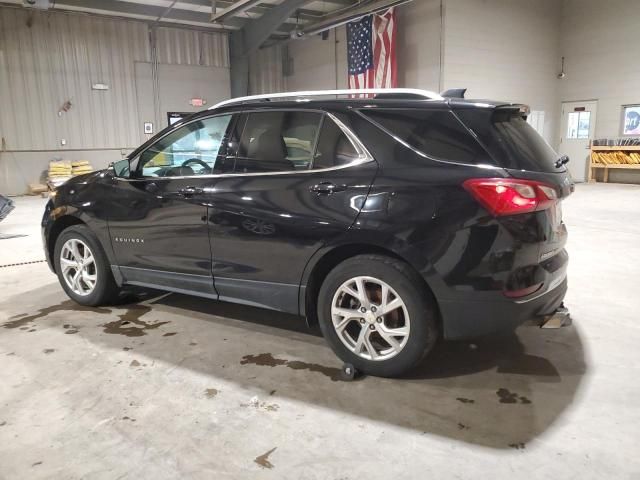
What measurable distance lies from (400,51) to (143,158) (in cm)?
993

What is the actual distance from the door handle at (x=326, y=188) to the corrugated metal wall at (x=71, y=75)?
12.2m

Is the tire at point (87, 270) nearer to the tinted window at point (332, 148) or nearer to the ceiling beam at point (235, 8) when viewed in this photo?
the tinted window at point (332, 148)

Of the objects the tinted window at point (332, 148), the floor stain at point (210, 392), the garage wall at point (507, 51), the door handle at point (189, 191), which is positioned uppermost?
the garage wall at point (507, 51)

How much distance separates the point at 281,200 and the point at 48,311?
92.5 inches

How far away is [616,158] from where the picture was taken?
13.2m

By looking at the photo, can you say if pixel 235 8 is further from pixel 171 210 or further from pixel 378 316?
pixel 378 316

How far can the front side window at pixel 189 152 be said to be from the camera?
331 centimetres

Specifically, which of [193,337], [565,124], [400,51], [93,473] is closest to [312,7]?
[400,51]

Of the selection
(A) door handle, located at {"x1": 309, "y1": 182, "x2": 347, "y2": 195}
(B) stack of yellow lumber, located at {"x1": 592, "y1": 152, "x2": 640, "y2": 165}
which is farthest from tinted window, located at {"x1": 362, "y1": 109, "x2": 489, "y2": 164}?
(B) stack of yellow lumber, located at {"x1": 592, "y1": 152, "x2": 640, "y2": 165}

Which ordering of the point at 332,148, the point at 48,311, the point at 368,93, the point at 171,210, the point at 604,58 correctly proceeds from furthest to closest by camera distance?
the point at 604,58 → the point at 48,311 → the point at 171,210 → the point at 368,93 → the point at 332,148

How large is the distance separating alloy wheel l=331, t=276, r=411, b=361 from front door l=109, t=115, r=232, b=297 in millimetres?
985

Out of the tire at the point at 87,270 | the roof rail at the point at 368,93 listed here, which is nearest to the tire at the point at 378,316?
the roof rail at the point at 368,93

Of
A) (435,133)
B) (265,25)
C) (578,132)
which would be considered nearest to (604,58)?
(578,132)

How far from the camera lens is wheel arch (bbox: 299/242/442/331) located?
8.54ft
